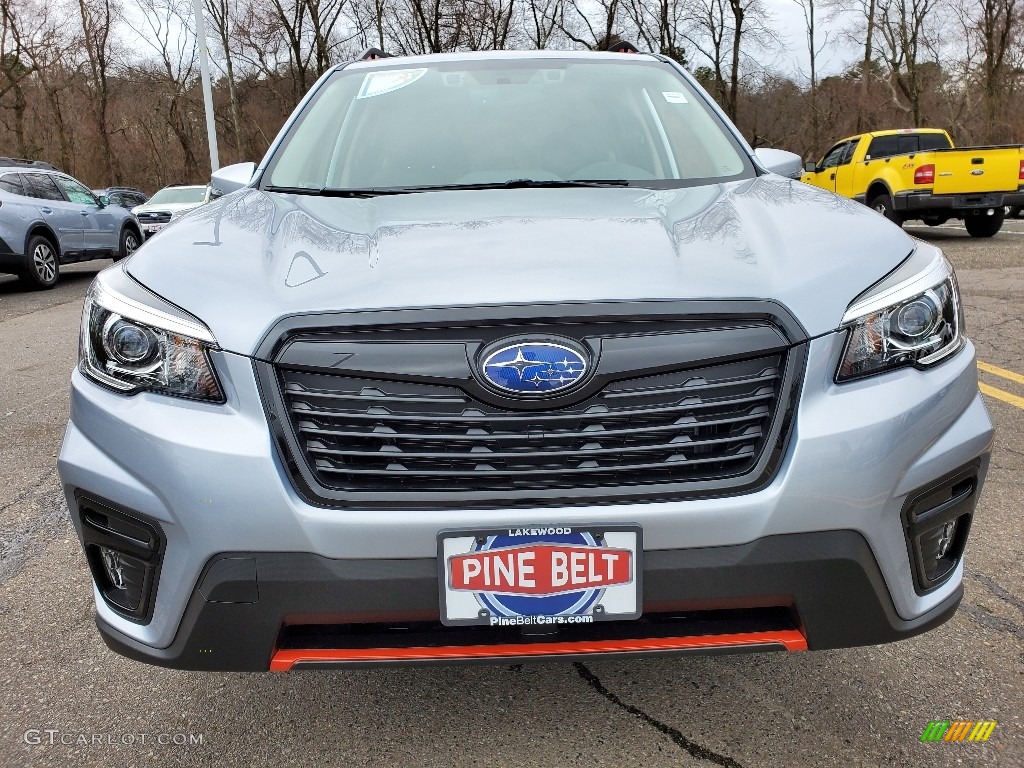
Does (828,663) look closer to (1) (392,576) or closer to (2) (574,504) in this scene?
(2) (574,504)

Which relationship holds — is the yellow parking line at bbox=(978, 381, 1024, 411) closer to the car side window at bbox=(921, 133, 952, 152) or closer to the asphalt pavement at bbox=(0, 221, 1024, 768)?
the asphalt pavement at bbox=(0, 221, 1024, 768)

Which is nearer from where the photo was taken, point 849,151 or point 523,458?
point 523,458

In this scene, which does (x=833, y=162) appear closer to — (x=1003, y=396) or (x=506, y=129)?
(x=1003, y=396)

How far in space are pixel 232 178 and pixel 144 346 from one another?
139 cm

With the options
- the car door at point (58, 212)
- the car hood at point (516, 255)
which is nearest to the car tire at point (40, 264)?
the car door at point (58, 212)

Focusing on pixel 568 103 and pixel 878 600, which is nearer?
pixel 878 600

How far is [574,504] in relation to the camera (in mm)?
1443

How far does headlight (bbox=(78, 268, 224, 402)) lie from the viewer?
1532 millimetres

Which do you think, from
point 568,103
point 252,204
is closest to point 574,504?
point 252,204

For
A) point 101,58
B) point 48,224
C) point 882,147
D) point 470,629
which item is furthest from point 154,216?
point 101,58

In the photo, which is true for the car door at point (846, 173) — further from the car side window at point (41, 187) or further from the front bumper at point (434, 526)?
the front bumper at point (434, 526)

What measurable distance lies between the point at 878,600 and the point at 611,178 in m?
1.46

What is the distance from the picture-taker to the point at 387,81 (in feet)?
9.66

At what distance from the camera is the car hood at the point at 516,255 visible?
4.96 feet
